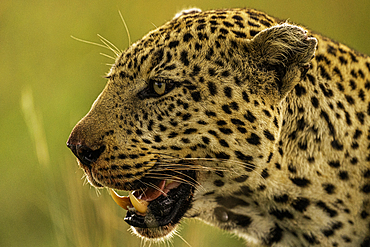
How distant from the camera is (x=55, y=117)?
10.0m

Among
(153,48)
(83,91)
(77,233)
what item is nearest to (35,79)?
(83,91)

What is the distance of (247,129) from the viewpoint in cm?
393

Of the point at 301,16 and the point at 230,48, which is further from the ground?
the point at 230,48

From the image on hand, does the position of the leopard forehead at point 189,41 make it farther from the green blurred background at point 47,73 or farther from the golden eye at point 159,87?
the green blurred background at point 47,73

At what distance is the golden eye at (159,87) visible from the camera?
13.3 feet

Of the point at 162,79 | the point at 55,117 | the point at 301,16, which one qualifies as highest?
the point at 162,79

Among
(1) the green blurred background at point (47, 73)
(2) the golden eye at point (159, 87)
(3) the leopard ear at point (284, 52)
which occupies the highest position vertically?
(3) the leopard ear at point (284, 52)

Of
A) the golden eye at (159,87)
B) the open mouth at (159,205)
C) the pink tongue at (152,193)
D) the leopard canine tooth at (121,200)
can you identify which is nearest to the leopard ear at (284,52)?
the golden eye at (159,87)

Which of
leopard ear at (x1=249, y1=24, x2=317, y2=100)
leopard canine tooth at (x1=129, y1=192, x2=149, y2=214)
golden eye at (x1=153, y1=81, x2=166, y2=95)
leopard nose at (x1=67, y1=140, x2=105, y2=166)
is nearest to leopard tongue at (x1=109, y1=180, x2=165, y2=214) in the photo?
leopard canine tooth at (x1=129, y1=192, x2=149, y2=214)

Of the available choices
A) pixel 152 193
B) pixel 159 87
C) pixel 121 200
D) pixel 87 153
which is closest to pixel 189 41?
pixel 159 87

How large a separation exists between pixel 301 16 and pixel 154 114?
946 cm

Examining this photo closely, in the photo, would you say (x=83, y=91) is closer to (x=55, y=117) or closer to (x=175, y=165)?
(x=55, y=117)

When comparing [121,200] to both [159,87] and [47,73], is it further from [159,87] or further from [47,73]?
[47,73]

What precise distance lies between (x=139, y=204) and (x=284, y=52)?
5.82 ft
